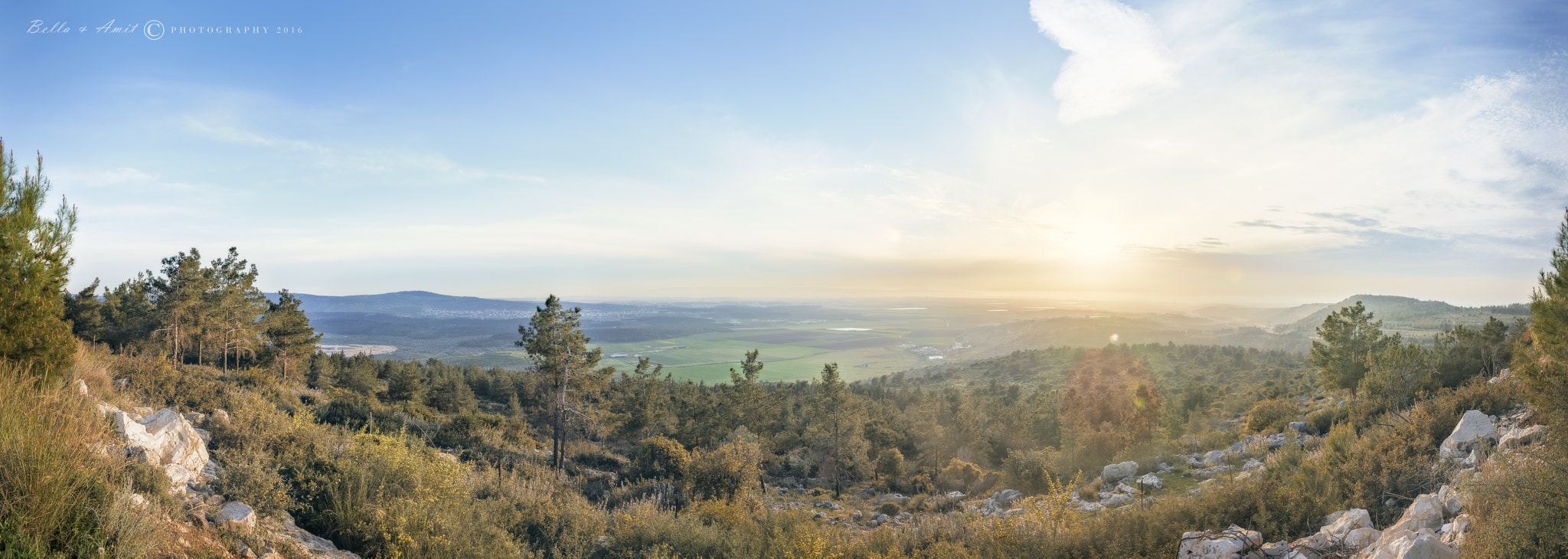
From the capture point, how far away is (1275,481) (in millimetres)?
8781

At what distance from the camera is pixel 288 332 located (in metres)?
30.9

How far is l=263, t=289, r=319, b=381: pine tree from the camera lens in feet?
99.5

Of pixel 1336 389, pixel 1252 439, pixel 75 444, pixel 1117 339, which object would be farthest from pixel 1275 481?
pixel 1117 339

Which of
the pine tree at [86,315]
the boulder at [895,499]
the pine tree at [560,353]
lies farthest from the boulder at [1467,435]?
the pine tree at [86,315]

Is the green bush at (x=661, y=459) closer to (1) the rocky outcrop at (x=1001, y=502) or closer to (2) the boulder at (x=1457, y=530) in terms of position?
(1) the rocky outcrop at (x=1001, y=502)

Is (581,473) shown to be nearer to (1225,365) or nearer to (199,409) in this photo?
(199,409)

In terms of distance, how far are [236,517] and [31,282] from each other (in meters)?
5.77

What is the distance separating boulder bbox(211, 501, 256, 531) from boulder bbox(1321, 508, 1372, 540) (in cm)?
1281

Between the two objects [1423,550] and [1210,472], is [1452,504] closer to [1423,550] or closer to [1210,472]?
[1423,550]

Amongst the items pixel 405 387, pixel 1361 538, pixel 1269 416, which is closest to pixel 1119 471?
pixel 1269 416

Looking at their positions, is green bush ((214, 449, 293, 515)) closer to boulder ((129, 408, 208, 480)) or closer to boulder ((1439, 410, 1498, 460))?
boulder ((129, 408, 208, 480))

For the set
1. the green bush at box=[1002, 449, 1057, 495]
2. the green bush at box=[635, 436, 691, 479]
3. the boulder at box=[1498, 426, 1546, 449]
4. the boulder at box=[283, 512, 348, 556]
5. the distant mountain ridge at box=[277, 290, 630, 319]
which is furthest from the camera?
the distant mountain ridge at box=[277, 290, 630, 319]

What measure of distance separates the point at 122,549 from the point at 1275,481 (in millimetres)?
14439

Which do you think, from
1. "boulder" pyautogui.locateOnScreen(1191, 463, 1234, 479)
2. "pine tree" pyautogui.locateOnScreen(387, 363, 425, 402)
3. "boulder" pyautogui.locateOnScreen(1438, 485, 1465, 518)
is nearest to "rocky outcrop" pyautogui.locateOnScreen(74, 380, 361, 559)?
"boulder" pyautogui.locateOnScreen(1438, 485, 1465, 518)
